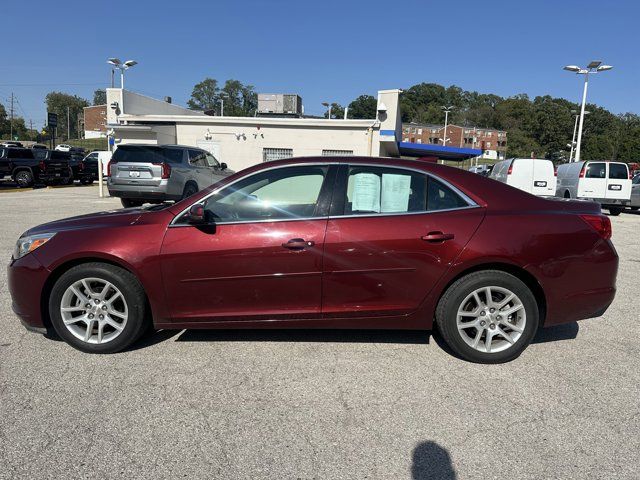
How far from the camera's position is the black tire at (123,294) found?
373 centimetres

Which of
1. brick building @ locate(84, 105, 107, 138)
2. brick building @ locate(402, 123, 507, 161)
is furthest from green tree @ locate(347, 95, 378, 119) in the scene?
brick building @ locate(84, 105, 107, 138)

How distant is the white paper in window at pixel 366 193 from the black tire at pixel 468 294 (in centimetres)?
91

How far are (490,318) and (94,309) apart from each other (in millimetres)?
3173

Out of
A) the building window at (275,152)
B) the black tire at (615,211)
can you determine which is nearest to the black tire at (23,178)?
the building window at (275,152)

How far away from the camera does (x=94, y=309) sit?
3.81 m

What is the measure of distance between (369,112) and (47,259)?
11956 centimetres

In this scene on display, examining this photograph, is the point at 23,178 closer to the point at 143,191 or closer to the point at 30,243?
the point at 143,191

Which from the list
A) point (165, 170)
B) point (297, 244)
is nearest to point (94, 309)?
point (297, 244)

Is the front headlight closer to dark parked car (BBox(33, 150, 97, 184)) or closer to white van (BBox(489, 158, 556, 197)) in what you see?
white van (BBox(489, 158, 556, 197))

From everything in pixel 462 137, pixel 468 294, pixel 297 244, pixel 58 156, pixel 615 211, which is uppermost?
pixel 462 137

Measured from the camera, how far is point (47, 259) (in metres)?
3.76

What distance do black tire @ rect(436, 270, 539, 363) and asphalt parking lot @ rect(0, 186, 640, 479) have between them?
107 millimetres

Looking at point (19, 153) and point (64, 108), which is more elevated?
point (64, 108)

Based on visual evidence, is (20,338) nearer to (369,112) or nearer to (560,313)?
(560,313)
